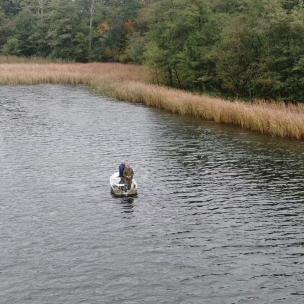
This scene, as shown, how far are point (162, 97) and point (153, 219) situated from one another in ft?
99.5

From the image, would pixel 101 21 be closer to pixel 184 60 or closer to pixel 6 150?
pixel 184 60

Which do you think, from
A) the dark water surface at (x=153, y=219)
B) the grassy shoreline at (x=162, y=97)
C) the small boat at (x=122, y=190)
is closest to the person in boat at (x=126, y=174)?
the small boat at (x=122, y=190)

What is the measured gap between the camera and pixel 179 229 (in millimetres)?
18969

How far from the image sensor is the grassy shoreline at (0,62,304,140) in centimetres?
3628

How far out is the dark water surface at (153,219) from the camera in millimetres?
14773

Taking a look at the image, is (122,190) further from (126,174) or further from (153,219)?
(153,219)

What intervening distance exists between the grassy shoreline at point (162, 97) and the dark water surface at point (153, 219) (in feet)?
5.59

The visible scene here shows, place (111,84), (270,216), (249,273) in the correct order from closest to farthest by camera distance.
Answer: (249,273), (270,216), (111,84)

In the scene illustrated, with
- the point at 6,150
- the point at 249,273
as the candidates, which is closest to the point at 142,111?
the point at 6,150

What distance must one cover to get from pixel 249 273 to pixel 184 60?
42.9m

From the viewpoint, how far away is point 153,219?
20.0 metres

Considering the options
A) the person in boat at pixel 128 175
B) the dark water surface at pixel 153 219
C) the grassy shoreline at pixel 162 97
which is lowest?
the dark water surface at pixel 153 219

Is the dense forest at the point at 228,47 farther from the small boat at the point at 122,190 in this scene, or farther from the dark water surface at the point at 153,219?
the small boat at the point at 122,190

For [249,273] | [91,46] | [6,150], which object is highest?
[91,46]
